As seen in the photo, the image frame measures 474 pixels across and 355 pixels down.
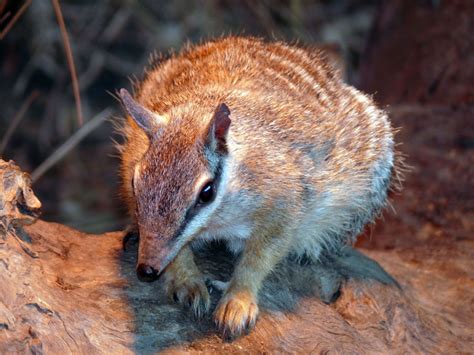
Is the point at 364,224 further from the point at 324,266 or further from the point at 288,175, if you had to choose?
the point at 288,175

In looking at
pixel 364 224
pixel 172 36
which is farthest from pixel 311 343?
pixel 172 36

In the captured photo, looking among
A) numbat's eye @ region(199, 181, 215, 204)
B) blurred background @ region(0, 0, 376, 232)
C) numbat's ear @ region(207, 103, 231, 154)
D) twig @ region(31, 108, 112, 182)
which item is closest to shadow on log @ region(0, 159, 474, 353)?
numbat's eye @ region(199, 181, 215, 204)

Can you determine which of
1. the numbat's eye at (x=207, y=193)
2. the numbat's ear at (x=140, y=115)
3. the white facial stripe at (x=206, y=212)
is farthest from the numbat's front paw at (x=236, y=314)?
the numbat's ear at (x=140, y=115)

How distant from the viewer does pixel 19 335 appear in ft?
10.3

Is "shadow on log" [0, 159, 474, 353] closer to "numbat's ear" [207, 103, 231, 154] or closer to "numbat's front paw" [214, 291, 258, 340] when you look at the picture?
"numbat's front paw" [214, 291, 258, 340]

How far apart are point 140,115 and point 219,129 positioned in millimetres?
415

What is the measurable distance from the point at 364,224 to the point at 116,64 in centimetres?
471

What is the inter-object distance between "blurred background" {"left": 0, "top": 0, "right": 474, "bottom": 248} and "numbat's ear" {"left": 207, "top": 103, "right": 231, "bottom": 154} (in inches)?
104

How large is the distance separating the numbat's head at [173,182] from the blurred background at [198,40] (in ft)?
8.83

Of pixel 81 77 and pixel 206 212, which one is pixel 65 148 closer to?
pixel 81 77

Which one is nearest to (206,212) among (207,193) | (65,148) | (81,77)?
(207,193)

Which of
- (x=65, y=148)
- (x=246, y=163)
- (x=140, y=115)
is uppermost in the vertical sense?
(x=246, y=163)

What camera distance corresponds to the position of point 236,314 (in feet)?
12.4

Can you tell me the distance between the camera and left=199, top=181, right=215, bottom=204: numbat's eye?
341 cm
